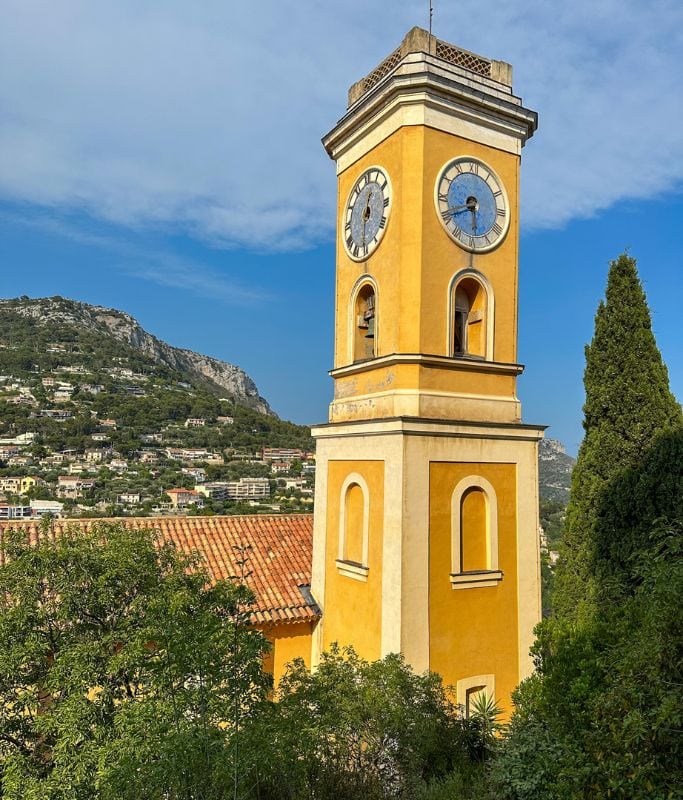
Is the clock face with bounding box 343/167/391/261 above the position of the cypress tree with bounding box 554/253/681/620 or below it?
above

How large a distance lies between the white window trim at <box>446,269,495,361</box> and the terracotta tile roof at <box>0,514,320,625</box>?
5.60 metres

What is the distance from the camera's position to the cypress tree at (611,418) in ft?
33.0

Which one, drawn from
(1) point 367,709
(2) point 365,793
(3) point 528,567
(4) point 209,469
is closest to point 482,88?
(3) point 528,567

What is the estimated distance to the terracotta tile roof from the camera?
11.3 metres

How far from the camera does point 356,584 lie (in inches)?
407

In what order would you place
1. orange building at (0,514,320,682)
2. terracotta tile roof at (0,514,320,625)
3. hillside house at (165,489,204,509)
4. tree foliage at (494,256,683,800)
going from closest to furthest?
tree foliage at (494,256,683,800) < orange building at (0,514,320,682) < terracotta tile roof at (0,514,320,625) < hillside house at (165,489,204,509)

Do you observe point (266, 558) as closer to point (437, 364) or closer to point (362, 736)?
point (437, 364)

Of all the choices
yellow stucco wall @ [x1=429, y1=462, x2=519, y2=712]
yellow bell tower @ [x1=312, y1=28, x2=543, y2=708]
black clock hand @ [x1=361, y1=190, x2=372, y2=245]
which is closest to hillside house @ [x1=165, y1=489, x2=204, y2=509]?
yellow bell tower @ [x1=312, y1=28, x2=543, y2=708]

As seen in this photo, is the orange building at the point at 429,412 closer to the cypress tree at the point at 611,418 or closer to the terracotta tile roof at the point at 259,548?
the terracotta tile roof at the point at 259,548

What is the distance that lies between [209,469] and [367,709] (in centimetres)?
5216

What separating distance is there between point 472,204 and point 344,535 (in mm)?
6539

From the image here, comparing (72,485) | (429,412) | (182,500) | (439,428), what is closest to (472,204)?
(429,412)

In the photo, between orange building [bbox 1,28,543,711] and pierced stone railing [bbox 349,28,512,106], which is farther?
pierced stone railing [bbox 349,28,512,106]

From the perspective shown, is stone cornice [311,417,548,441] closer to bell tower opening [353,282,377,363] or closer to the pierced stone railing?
bell tower opening [353,282,377,363]
